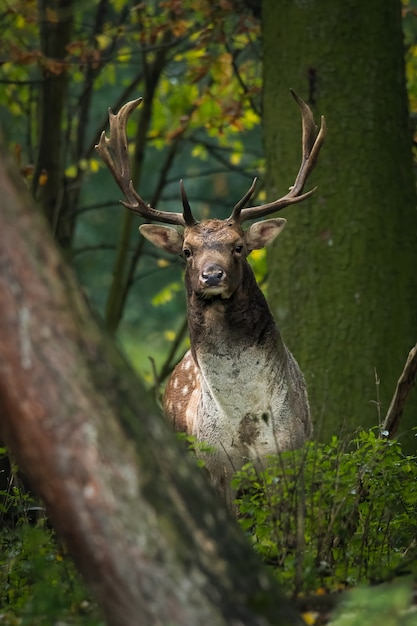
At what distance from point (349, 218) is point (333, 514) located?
4.55 m

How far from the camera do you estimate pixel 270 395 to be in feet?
25.2

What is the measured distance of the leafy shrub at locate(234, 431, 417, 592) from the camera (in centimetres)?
502

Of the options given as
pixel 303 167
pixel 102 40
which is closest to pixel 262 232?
pixel 303 167

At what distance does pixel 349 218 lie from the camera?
31.0ft

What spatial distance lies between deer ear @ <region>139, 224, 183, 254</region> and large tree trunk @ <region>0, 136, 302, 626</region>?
4280 mm

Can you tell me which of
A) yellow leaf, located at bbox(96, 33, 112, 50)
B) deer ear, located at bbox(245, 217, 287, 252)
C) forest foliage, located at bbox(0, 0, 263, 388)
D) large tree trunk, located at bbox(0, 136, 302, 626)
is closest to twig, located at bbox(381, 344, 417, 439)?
deer ear, located at bbox(245, 217, 287, 252)

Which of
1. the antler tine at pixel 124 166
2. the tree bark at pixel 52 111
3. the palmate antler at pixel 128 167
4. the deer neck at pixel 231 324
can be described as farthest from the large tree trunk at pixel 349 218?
the tree bark at pixel 52 111

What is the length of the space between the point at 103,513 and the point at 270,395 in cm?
394

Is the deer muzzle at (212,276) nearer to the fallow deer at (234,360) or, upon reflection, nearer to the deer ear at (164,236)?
the fallow deer at (234,360)

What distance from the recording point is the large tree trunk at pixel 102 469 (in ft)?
12.4

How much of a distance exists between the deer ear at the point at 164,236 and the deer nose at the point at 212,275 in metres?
0.91

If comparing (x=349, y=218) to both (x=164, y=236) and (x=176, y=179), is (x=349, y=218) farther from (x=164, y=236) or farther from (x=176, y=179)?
(x=176, y=179)

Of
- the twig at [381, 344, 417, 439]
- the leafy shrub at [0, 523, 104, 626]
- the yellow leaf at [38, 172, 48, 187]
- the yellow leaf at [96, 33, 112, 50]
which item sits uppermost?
the yellow leaf at [96, 33, 112, 50]

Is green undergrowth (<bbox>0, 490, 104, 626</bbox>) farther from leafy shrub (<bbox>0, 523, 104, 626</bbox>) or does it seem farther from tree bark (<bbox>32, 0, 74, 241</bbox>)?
tree bark (<bbox>32, 0, 74, 241</bbox>)
